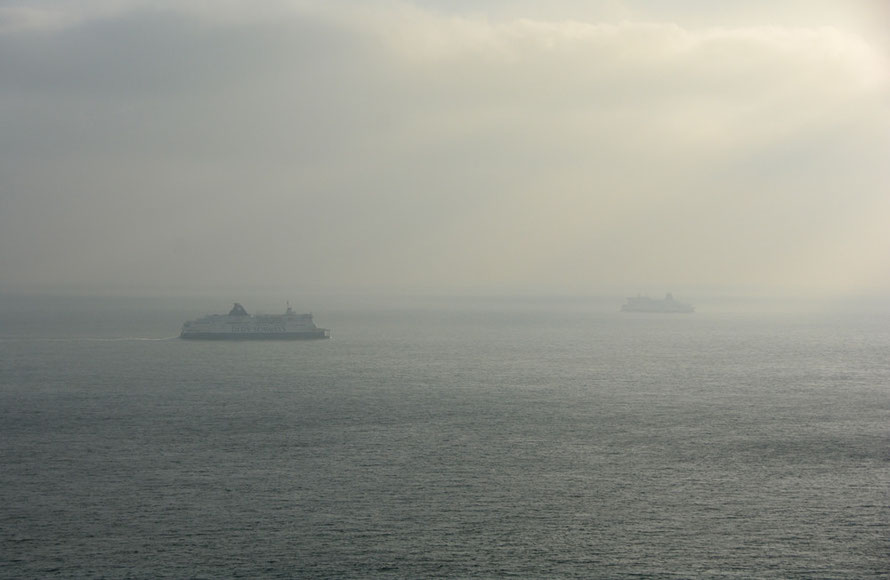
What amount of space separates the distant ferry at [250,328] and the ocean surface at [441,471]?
110 feet

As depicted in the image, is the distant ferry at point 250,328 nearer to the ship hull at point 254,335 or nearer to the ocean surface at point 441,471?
the ship hull at point 254,335

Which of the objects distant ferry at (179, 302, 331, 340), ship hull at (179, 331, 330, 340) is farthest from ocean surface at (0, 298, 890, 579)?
distant ferry at (179, 302, 331, 340)

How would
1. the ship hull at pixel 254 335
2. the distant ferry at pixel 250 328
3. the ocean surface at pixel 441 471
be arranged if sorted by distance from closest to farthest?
the ocean surface at pixel 441 471
the ship hull at pixel 254 335
the distant ferry at pixel 250 328

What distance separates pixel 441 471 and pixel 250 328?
86.3 m

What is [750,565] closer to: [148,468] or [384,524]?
[384,524]

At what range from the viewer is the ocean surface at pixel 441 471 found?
103 feet

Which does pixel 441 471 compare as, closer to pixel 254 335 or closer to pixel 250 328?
pixel 254 335

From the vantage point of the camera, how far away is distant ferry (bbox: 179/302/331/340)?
12100 cm

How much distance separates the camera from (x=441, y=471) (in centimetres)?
4234

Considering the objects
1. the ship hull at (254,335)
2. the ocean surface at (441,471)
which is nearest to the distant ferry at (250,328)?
the ship hull at (254,335)

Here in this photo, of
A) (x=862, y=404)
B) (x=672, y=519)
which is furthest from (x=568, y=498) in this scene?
(x=862, y=404)

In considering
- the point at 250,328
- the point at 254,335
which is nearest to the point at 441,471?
the point at 254,335

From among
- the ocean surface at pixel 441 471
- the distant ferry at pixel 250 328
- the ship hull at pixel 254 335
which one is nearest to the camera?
the ocean surface at pixel 441 471

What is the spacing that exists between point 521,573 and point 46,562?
16.4 m
